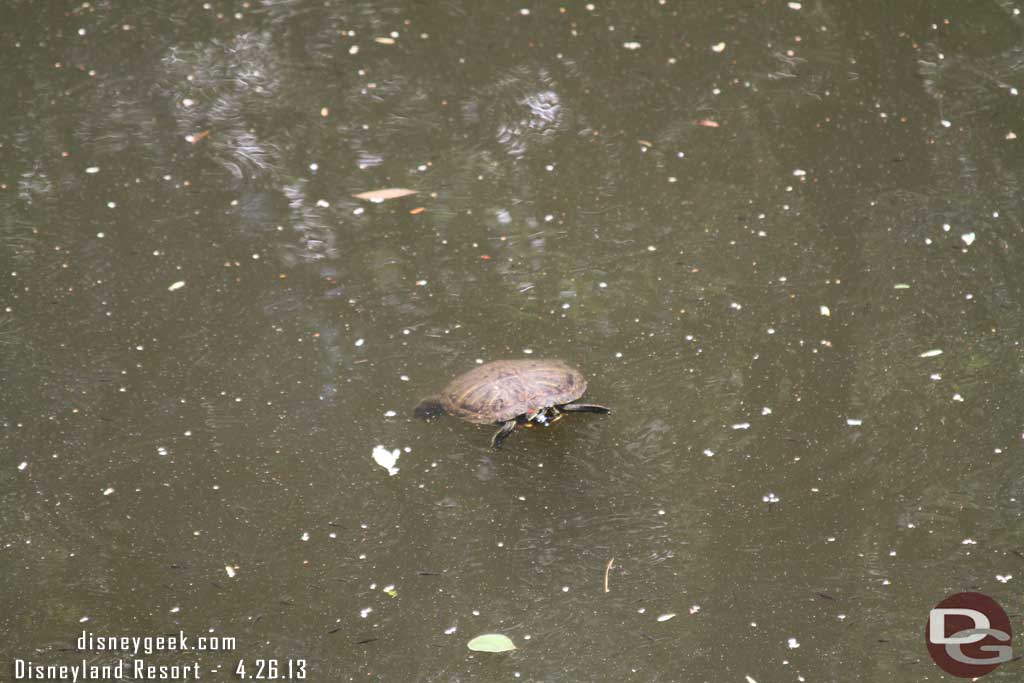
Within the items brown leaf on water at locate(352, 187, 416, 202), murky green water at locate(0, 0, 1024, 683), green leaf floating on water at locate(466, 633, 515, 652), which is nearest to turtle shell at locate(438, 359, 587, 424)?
murky green water at locate(0, 0, 1024, 683)

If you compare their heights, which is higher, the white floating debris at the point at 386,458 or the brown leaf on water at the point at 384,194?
the brown leaf on water at the point at 384,194

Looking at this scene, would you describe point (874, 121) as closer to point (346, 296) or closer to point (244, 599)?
point (346, 296)

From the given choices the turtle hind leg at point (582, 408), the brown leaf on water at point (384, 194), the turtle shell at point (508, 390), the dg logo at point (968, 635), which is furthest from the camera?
the brown leaf on water at point (384, 194)

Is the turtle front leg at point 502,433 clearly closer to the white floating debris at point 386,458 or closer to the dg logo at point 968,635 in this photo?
the white floating debris at point 386,458

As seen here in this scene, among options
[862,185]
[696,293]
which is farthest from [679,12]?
[696,293]

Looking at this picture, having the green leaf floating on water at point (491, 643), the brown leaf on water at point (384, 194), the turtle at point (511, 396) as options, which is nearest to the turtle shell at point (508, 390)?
the turtle at point (511, 396)

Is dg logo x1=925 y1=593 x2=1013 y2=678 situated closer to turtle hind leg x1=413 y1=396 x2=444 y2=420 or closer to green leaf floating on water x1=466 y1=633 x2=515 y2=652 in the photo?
green leaf floating on water x1=466 y1=633 x2=515 y2=652
